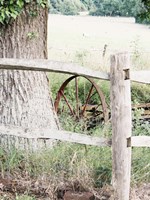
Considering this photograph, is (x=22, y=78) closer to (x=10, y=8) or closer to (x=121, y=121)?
(x=10, y=8)

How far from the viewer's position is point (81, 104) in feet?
27.2

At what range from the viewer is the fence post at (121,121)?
3.75 metres

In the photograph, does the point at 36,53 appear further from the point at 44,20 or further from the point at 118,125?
the point at 118,125

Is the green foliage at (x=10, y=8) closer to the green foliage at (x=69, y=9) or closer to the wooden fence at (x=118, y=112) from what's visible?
the wooden fence at (x=118, y=112)

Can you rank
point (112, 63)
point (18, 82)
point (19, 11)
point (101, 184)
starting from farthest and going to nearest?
point (18, 82)
point (19, 11)
point (101, 184)
point (112, 63)

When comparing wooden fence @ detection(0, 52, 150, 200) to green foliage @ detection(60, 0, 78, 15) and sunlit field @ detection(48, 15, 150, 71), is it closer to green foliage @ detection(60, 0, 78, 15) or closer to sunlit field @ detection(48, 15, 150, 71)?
sunlit field @ detection(48, 15, 150, 71)

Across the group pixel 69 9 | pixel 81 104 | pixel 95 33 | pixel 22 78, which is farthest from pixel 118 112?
pixel 69 9

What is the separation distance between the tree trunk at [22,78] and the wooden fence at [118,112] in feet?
3.11

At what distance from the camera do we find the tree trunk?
4.94 meters

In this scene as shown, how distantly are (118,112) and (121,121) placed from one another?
82 mm

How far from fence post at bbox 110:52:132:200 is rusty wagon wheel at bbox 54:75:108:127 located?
1.66 meters

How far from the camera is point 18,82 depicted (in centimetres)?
501

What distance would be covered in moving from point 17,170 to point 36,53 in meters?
1.42

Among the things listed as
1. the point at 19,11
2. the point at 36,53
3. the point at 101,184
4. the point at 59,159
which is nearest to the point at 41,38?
the point at 36,53
